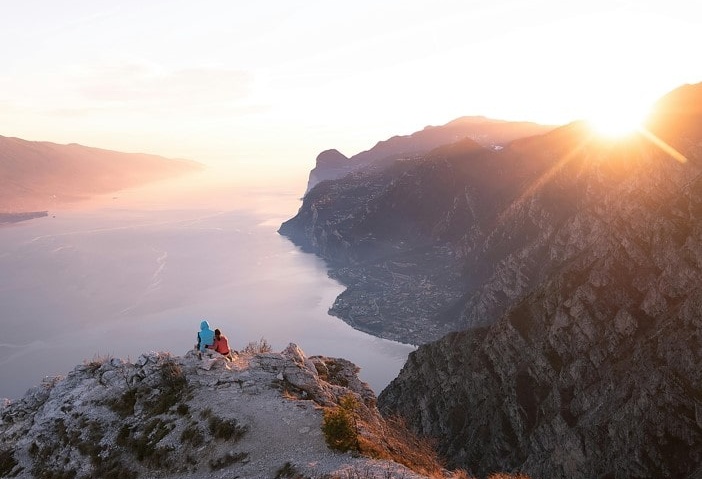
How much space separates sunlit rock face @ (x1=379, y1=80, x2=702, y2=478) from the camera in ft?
164

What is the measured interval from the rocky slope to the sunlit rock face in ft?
111

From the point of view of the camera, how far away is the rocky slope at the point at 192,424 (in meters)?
22.0

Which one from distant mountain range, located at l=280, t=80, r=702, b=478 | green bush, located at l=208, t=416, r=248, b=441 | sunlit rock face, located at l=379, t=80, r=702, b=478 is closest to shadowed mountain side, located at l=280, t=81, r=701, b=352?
distant mountain range, located at l=280, t=80, r=702, b=478

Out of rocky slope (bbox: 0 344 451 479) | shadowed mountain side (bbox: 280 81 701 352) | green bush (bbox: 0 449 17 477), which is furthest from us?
shadowed mountain side (bbox: 280 81 701 352)

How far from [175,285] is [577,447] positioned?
172 m

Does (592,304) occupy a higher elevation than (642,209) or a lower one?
lower

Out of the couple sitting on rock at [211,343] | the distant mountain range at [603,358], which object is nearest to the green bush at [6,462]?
the couple sitting on rock at [211,343]

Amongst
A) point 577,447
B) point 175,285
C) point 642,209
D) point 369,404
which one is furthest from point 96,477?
point 175,285

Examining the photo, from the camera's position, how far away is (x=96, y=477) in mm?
24047

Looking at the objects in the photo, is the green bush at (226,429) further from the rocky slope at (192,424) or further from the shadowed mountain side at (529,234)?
the shadowed mountain side at (529,234)

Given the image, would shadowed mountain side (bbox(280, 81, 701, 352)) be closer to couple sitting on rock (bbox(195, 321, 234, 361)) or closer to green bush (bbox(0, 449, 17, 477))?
couple sitting on rock (bbox(195, 321, 234, 361))

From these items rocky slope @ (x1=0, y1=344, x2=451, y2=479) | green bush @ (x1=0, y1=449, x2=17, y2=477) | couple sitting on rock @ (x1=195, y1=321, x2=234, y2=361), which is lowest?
green bush @ (x1=0, y1=449, x2=17, y2=477)

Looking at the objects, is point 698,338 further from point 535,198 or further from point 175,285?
point 175,285

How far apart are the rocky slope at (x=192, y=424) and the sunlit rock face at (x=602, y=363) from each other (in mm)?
33946
